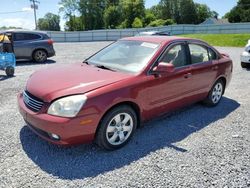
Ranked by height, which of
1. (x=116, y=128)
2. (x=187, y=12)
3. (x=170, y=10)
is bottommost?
(x=116, y=128)

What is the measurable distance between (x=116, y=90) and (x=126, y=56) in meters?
1.12

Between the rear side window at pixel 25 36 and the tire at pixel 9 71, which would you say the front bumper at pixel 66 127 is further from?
the rear side window at pixel 25 36

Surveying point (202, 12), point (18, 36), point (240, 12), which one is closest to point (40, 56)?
point (18, 36)

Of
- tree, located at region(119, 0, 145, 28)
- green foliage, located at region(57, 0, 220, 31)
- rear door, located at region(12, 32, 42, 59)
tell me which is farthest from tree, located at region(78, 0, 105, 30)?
rear door, located at region(12, 32, 42, 59)

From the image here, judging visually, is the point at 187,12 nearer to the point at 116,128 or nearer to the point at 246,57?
the point at 246,57

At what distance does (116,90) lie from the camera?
373 centimetres

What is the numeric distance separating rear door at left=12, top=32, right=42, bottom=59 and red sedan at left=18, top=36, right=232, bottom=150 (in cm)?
760

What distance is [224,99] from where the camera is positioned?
21.2 ft

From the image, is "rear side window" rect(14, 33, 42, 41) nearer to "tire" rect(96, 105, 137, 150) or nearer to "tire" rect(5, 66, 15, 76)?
"tire" rect(5, 66, 15, 76)

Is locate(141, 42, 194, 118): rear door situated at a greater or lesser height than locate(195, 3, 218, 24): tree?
lesser

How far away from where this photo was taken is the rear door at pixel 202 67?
518 centimetres

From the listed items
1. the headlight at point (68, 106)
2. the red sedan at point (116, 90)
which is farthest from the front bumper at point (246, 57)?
the headlight at point (68, 106)

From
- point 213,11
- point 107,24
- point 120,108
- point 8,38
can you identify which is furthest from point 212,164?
point 213,11

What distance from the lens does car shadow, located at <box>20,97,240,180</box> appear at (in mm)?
3490
